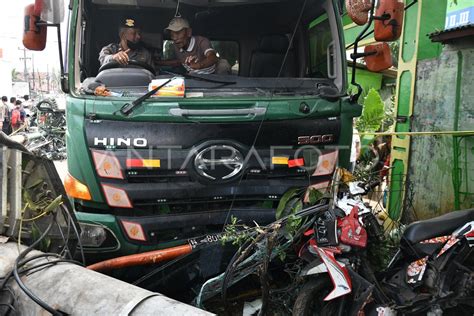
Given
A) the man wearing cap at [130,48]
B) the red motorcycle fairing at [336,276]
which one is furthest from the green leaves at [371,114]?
the red motorcycle fairing at [336,276]

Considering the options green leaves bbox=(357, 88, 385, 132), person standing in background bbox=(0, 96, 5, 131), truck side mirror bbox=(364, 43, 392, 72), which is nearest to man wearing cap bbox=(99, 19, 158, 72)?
truck side mirror bbox=(364, 43, 392, 72)

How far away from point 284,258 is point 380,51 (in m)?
1.88

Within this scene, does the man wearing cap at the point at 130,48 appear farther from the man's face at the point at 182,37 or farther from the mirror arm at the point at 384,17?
the mirror arm at the point at 384,17

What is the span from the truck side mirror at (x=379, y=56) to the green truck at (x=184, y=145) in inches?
9.4

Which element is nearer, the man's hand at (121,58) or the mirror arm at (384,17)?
the mirror arm at (384,17)

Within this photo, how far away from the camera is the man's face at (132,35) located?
12.7ft

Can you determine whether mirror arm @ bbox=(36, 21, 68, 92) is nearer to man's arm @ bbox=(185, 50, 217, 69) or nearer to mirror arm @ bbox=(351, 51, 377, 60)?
man's arm @ bbox=(185, 50, 217, 69)

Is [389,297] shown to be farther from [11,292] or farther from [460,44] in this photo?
[460,44]

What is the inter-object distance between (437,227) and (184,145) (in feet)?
5.53

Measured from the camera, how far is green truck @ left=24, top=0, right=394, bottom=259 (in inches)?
114

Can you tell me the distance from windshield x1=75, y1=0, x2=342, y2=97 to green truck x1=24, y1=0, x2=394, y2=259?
8 cm

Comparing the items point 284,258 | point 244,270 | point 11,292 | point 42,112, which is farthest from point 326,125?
point 42,112

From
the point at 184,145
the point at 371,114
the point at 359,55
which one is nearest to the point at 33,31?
the point at 184,145

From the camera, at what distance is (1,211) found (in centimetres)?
245
